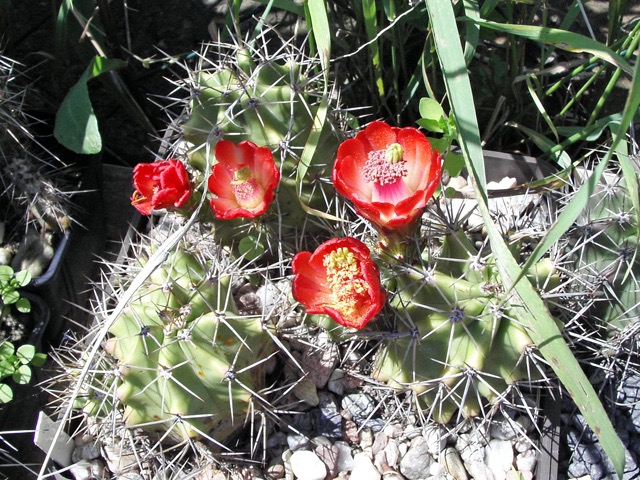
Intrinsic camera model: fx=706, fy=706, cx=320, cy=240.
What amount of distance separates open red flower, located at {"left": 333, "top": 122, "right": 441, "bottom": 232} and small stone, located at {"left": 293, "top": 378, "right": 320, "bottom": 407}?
408mm

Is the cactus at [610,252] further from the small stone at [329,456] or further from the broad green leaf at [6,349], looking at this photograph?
the broad green leaf at [6,349]

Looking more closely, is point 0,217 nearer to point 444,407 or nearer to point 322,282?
point 322,282

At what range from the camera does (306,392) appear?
46.3 inches

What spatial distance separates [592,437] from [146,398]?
→ 0.73 metres

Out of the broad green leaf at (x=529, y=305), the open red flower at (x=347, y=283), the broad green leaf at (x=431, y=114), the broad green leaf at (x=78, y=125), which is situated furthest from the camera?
the broad green leaf at (x=78, y=125)

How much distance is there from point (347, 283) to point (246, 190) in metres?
0.23

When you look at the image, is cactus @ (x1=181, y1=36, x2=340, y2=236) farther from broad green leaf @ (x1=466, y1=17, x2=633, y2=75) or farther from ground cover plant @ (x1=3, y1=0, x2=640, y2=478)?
broad green leaf @ (x1=466, y1=17, x2=633, y2=75)

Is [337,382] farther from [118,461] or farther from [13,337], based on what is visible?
[13,337]

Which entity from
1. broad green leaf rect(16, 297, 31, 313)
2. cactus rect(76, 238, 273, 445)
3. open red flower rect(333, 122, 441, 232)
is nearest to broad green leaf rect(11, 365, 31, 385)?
broad green leaf rect(16, 297, 31, 313)

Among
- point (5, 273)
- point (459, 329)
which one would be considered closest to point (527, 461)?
point (459, 329)

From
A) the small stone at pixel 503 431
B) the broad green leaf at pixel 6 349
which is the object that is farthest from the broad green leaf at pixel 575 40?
the broad green leaf at pixel 6 349

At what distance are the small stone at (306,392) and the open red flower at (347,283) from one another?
33 cm

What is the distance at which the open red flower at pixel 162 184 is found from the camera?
37.7 inches

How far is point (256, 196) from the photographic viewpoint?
3.27 feet
